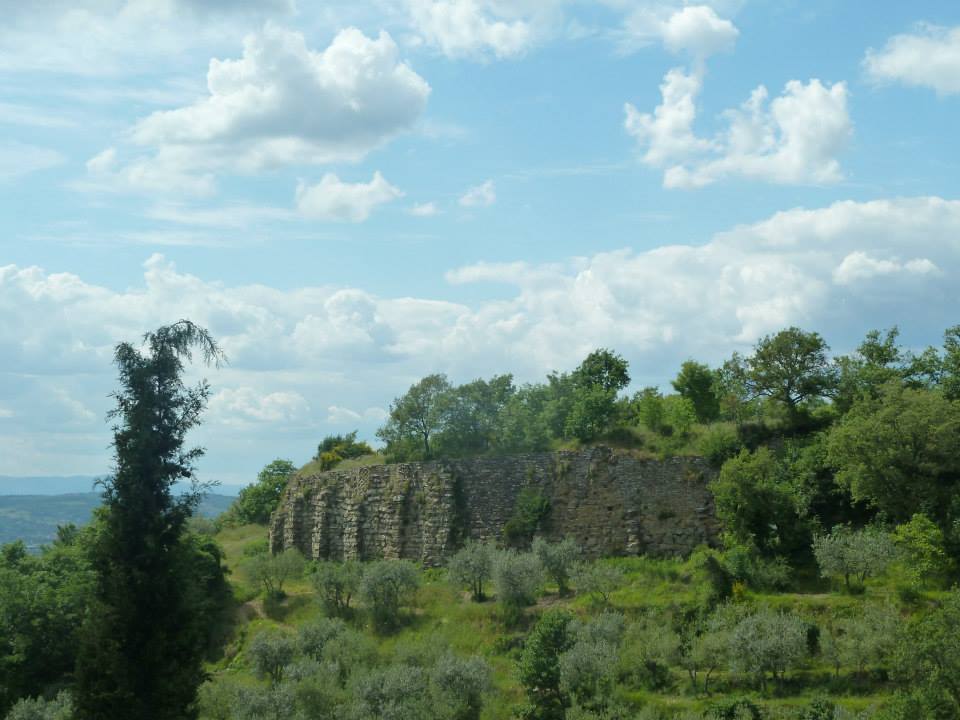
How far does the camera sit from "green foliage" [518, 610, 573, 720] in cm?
2953

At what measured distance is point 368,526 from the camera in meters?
44.9

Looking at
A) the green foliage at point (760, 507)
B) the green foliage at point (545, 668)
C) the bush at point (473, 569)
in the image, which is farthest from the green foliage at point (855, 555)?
the bush at point (473, 569)

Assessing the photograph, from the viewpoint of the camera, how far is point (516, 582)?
35.6 meters

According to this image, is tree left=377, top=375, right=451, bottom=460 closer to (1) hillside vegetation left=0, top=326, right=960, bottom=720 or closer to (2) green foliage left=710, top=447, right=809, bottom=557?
(1) hillside vegetation left=0, top=326, right=960, bottom=720

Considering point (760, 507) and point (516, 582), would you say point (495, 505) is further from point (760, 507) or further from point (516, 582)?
point (760, 507)

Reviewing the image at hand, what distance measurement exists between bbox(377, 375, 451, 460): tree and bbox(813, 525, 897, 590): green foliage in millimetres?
19175

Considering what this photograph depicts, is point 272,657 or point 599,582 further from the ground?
point 599,582

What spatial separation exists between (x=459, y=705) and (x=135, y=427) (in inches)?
499

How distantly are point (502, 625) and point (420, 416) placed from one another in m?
13.7

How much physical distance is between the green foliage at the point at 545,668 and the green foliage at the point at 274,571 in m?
16.0

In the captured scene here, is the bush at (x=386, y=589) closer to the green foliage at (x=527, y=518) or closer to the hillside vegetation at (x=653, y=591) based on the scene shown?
the hillside vegetation at (x=653, y=591)

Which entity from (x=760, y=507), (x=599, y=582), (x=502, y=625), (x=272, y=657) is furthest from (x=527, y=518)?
(x=272, y=657)

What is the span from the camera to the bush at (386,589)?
3806 cm

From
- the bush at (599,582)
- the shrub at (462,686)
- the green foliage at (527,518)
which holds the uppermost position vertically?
the green foliage at (527,518)
